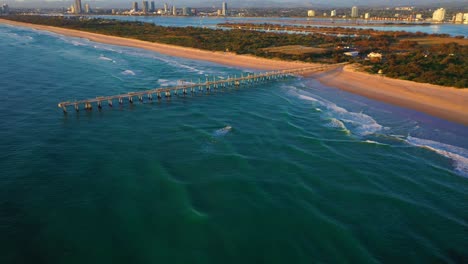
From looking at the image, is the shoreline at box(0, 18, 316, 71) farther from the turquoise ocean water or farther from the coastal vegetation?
the turquoise ocean water

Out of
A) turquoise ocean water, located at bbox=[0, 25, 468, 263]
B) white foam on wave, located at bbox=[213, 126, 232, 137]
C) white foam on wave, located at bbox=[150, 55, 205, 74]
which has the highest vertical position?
white foam on wave, located at bbox=[150, 55, 205, 74]

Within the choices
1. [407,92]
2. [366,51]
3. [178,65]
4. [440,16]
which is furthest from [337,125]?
[440,16]

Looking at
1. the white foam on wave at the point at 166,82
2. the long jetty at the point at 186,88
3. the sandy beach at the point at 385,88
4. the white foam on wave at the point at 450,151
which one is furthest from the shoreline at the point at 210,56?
the white foam on wave at the point at 450,151

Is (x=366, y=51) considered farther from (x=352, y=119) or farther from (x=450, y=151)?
(x=450, y=151)

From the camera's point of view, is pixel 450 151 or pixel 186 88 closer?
pixel 450 151

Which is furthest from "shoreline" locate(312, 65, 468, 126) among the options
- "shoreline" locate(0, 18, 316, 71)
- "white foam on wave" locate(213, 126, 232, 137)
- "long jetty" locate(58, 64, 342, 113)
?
"white foam on wave" locate(213, 126, 232, 137)

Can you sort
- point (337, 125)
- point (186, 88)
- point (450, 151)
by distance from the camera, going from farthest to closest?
point (186, 88), point (337, 125), point (450, 151)
